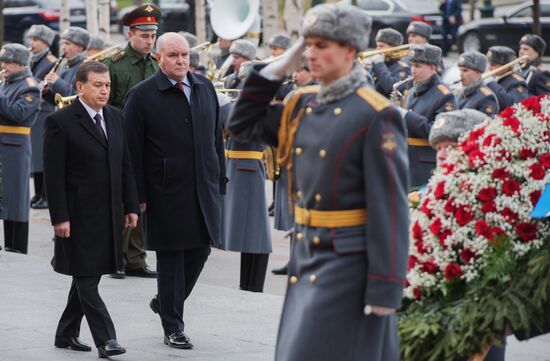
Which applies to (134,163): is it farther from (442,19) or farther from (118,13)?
(118,13)

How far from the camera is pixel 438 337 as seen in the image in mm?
6105

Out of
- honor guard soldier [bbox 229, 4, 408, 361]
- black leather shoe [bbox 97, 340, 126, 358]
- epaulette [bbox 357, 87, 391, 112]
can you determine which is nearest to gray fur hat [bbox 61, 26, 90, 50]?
black leather shoe [bbox 97, 340, 126, 358]

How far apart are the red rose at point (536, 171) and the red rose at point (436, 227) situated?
490mm

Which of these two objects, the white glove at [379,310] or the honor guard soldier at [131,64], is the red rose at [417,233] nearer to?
the white glove at [379,310]

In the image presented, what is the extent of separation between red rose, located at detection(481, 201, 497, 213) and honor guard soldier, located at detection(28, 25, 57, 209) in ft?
31.2

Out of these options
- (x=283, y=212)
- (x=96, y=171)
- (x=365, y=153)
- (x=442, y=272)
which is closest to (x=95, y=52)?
(x=283, y=212)

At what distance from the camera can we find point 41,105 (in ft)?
50.2

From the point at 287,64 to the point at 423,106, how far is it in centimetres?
577

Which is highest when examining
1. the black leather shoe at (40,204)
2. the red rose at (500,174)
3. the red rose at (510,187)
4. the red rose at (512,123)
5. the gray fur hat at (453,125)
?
the red rose at (512,123)

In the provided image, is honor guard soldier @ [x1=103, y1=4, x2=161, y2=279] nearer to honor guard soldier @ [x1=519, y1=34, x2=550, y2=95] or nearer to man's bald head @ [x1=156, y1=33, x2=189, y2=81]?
man's bald head @ [x1=156, y1=33, x2=189, y2=81]

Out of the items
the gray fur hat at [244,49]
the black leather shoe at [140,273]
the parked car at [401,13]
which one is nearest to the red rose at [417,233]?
the black leather shoe at [140,273]

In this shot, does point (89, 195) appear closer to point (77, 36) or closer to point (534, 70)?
point (77, 36)

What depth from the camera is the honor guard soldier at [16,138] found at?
11.6 metres

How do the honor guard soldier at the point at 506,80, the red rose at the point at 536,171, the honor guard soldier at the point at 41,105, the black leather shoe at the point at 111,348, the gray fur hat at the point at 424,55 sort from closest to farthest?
the red rose at the point at 536,171 < the black leather shoe at the point at 111,348 < the gray fur hat at the point at 424,55 < the honor guard soldier at the point at 506,80 < the honor guard soldier at the point at 41,105
